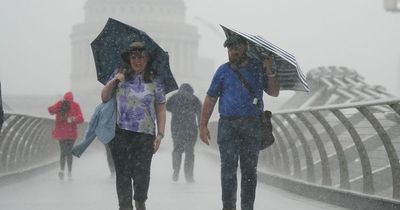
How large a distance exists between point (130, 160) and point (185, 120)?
23.0ft

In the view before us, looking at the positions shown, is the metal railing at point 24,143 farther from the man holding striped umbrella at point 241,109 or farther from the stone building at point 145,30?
the stone building at point 145,30

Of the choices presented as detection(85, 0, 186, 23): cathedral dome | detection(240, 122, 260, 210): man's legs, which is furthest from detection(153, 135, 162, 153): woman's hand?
detection(85, 0, 186, 23): cathedral dome

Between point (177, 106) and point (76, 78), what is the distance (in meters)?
92.5

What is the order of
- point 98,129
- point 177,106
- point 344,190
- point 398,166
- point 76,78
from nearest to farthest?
point 98,129, point 398,166, point 344,190, point 177,106, point 76,78

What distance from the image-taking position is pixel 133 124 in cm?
666

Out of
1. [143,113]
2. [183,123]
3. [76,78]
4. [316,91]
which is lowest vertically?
[76,78]

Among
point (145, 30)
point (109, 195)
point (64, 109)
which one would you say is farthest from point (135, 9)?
point (109, 195)

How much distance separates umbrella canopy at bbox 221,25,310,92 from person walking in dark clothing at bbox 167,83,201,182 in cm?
622

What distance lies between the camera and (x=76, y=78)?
344 ft

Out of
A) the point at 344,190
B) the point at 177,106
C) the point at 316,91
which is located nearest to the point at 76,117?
the point at 177,106

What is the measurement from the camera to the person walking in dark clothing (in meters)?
13.6

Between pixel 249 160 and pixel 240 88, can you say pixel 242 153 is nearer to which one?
pixel 249 160

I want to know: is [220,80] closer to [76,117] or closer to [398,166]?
[398,166]

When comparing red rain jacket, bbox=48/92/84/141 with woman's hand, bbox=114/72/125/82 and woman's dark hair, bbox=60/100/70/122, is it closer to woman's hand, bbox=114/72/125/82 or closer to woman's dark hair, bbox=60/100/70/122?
woman's dark hair, bbox=60/100/70/122
